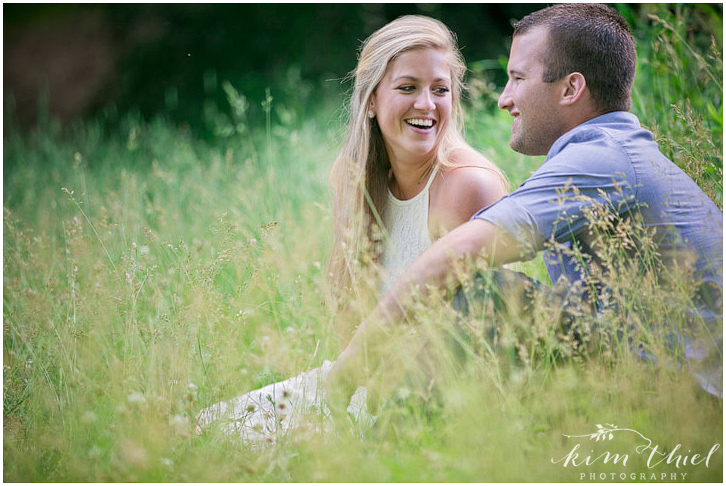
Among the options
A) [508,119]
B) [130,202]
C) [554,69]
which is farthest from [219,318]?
[508,119]

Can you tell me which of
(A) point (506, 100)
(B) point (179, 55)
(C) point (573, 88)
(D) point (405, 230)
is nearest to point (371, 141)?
(D) point (405, 230)

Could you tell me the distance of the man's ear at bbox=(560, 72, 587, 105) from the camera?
2.16m

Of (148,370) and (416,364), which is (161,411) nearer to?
(148,370)

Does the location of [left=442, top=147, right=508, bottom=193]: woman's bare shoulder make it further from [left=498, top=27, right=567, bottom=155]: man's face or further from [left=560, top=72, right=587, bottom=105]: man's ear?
[left=560, top=72, right=587, bottom=105]: man's ear

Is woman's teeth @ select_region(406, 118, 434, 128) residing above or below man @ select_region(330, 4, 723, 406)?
above

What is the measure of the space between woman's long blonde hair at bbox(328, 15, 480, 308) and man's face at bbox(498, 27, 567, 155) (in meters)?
0.43

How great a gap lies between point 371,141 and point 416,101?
30cm

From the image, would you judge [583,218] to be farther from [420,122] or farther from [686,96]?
[686,96]

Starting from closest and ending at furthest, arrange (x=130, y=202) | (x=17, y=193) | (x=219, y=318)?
(x=219, y=318) < (x=130, y=202) < (x=17, y=193)

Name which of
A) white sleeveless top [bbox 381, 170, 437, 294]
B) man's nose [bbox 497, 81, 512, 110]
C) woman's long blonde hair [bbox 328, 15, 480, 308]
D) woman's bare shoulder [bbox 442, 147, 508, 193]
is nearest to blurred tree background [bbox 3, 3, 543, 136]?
woman's long blonde hair [bbox 328, 15, 480, 308]

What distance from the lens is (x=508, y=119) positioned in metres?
4.34

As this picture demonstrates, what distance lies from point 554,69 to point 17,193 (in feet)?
14.1

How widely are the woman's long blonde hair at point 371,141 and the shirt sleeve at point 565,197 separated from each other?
2.77ft

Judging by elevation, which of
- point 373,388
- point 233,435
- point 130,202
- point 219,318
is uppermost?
point 130,202
